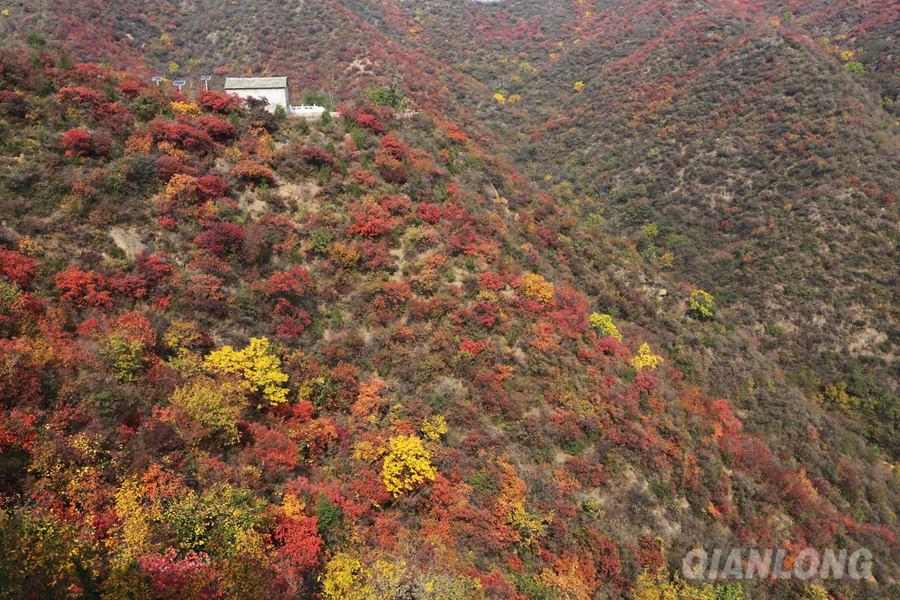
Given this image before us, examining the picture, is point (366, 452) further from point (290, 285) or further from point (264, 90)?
point (264, 90)

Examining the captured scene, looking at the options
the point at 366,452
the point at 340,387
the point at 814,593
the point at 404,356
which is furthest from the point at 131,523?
the point at 814,593

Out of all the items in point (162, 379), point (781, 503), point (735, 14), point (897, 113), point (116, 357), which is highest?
point (735, 14)

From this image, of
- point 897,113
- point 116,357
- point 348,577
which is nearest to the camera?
point 348,577

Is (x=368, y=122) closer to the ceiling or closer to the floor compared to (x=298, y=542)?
closer to the ceiling

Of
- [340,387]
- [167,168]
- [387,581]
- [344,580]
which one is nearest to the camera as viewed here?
[387,581]

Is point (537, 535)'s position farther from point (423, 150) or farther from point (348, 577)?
point (423, 150)

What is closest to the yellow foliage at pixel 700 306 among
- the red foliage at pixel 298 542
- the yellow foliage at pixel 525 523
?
the yellow foliage at pixel 525 523

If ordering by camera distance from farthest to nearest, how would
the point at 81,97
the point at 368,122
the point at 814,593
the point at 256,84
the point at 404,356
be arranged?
the point at 256,84, the point at 368,122, the point at 814,593, the point at 404,356, the point at 81,97

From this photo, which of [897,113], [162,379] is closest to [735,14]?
[897,113]
